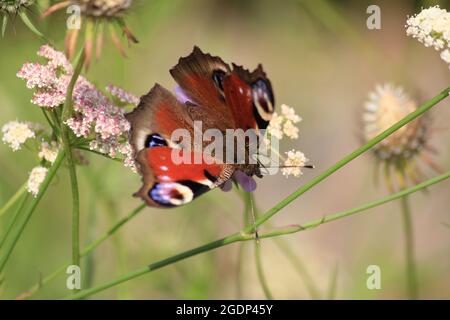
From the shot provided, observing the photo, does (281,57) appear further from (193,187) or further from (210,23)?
(193,187)

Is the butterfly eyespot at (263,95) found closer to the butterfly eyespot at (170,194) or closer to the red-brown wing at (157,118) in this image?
the red-brown wing at (157,118)

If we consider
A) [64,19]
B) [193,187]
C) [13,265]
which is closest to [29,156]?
[13,265]

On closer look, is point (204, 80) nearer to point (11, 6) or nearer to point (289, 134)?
point (289, 134)

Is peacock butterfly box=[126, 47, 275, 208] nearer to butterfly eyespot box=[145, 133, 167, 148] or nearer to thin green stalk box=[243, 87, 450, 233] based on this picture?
butterfly eyespot box=[145, 133, 167, 148]

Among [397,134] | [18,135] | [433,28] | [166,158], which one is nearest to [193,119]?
[166,158]

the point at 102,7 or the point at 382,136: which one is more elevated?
the point at 102,7

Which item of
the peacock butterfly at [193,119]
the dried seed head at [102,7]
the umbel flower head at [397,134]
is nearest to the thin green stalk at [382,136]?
the peacock butterfly at [193,119]
